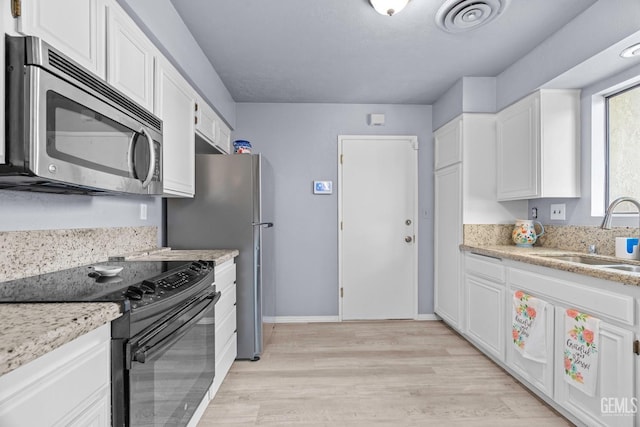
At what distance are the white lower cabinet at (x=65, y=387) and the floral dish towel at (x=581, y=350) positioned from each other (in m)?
2.05

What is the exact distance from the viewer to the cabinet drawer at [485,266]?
2.48 metres

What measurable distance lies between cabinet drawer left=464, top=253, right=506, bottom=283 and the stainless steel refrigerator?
182 centimetres

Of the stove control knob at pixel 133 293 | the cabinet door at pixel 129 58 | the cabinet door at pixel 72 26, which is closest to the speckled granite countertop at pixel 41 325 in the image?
the stove control knob at pixel 133 293

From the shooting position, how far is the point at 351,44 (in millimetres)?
2467

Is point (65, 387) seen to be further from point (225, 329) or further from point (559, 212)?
point (559, 212)

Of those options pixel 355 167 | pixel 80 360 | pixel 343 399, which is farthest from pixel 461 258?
pixel 80 360

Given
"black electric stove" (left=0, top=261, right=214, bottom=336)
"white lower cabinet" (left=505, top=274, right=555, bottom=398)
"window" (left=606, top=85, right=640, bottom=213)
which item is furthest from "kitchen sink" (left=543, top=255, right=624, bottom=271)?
"black electric stove" (left=0, top=261, right=214, bottom=336)

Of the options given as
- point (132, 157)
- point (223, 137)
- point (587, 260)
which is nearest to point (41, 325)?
point (132, 157)

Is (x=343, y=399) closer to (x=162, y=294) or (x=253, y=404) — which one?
(x=253, y=404)

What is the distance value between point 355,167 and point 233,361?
2.25 m

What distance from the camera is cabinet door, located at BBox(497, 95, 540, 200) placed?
263 cm

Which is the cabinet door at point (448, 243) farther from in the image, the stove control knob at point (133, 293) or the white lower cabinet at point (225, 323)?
the stove control knob at point (133, 293)

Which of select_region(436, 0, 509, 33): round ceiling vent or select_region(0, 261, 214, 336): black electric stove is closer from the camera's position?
select_region(0, 261, 214, 336): black electric stove

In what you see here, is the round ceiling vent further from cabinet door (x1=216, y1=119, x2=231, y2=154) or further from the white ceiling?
cabinet door (x1=216, y1=119, x2=231, y2=154)
